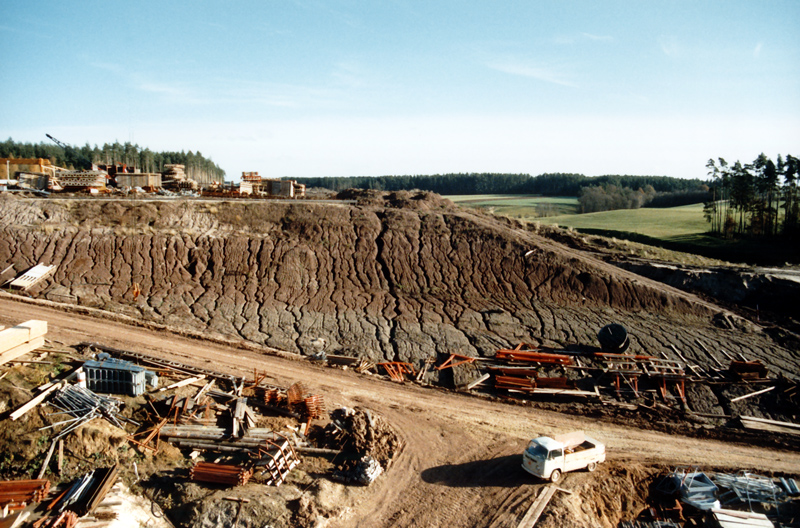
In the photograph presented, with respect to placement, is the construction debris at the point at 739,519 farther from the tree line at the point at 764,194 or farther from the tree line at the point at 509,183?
the tree line at the point at 509,183

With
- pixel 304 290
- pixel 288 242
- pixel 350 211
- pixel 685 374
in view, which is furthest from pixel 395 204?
pixel 685 374

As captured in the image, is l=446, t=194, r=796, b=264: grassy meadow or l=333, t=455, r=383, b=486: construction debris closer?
l=333, t=455, r=383, b=486: construction debris

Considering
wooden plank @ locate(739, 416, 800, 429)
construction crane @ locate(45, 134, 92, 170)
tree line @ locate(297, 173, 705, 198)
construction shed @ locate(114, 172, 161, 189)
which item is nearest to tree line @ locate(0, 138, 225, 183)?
construction crane @ locate(45, 134, 92, 170)

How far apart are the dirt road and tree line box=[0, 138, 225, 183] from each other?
287ft

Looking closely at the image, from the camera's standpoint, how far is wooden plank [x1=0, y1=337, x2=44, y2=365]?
1778cm

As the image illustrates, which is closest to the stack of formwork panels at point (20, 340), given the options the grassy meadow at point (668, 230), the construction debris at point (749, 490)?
the construction debris at point (749, 490)

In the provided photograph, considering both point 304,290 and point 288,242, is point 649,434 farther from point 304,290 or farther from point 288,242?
point 288,242

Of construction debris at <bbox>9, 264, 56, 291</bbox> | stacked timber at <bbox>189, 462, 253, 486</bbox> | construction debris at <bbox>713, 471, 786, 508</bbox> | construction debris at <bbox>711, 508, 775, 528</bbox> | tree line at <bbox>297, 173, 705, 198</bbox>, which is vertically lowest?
construction debris at <bbox>711, 508, 775, 528</bbox>

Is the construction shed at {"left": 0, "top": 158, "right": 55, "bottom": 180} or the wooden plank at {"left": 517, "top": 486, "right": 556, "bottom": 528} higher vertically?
the construction shed at {"left": 0, "top": 158, "right": 55, "bottom": 180}

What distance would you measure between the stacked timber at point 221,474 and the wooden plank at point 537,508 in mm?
8430

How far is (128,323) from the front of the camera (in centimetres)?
2522

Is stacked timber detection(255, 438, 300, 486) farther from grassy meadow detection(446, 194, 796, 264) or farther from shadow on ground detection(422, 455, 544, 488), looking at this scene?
grassy meadow detection(446, 194, 796, 264)

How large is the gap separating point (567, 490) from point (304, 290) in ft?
63.9

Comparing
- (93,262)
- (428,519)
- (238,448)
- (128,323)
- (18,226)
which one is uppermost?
(18,226)
